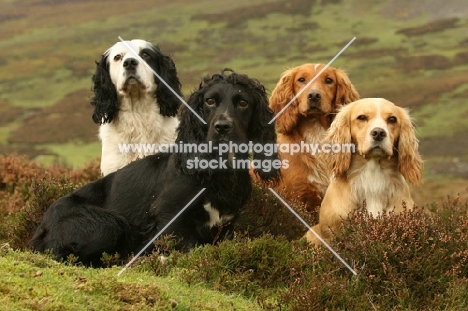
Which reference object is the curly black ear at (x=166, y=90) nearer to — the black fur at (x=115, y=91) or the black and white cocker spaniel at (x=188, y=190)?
the black fur at (x=115, y=91)

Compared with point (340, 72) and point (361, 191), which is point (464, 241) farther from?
point (340, 72)

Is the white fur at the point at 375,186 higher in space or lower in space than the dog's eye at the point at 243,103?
lower

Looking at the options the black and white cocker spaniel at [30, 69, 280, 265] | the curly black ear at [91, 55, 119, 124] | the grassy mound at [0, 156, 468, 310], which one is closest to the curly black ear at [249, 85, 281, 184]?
the black and white cocker spaniel at [30, 69, 280, 265]

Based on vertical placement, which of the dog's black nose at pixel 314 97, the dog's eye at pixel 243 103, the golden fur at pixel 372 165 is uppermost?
the dog's eye at pixel 243 103

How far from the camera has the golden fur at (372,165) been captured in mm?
7004

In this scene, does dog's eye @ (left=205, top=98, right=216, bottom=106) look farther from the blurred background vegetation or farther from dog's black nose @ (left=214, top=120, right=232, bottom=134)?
the blurred background vegetation

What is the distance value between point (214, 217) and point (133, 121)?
209 centimetres

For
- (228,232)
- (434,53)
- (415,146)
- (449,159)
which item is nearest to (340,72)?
(415,146)

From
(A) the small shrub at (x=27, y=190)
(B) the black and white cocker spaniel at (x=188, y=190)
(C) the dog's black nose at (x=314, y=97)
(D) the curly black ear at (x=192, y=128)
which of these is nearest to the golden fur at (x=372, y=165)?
(B) the black and white cocker spaniel at (x=188, y=190)

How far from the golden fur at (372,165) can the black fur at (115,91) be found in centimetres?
224

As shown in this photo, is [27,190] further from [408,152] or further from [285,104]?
[408,152]

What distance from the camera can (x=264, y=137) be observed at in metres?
7.27

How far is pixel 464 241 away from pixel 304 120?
288cm

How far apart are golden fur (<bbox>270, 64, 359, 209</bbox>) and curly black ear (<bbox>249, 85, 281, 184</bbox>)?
1220mm
